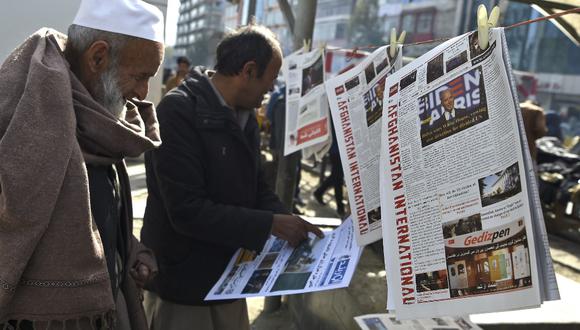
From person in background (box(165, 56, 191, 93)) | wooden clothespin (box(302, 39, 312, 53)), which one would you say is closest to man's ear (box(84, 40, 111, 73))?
wooden clothespin (box(302, 39, 312, 53))

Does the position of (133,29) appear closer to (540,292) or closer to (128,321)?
(128,321)

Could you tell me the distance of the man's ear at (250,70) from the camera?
1812 mm

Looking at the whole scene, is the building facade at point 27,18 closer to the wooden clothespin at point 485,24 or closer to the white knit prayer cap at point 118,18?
the white knit prayer cap at point 118,18

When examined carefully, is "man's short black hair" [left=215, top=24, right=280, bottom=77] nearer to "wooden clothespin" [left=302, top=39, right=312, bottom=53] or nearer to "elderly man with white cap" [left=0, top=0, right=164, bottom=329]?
"elderly man with white cap" [left=0, top=0, right=164, bottom=329]

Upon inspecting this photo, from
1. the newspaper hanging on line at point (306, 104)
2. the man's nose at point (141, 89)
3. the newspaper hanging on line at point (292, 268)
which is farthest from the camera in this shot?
the newspaper hanging on line at point (306, 104)

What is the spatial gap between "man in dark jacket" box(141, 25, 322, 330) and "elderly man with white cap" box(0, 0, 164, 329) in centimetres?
33

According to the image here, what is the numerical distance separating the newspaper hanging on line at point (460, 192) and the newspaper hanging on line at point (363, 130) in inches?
13.0

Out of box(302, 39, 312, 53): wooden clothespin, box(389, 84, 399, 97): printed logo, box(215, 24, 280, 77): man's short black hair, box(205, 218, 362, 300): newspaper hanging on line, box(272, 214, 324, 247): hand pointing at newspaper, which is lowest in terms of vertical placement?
box(205, 218, 362, 300): newspaper hanging on line

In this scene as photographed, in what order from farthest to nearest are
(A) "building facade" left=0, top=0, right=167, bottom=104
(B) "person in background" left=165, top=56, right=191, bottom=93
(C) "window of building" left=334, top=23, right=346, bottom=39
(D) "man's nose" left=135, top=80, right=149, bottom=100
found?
1. (C) "window of building" left=334, top=23, right=346, bottom=39
2. (B) "person in background" left=165, top=56, right=191, bottom=93
3. (A) "building facade" left=0, top=0, right=167, bottom=104
4. (D) "man's nose" left=135, top=80, right=149, bottom=100

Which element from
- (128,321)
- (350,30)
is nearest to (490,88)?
(128,321)

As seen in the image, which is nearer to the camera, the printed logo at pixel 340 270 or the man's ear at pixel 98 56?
the man's ear at pixel 98 56

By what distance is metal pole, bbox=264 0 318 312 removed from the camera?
317 centimetres

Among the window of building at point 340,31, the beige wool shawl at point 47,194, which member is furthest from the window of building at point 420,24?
the beige wool shawl at point 47,194

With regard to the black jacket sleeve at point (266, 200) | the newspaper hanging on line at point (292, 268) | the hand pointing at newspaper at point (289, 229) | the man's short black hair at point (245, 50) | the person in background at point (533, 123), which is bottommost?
the newspaper hanging on line at point (292, 268)
